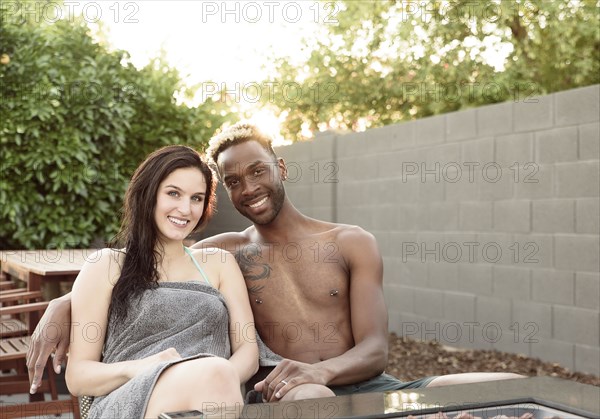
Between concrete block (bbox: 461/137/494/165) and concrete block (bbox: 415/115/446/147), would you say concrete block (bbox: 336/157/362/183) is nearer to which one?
concrete block (bbox: 415/115/446/147)

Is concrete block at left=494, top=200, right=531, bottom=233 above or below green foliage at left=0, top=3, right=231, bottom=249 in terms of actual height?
below

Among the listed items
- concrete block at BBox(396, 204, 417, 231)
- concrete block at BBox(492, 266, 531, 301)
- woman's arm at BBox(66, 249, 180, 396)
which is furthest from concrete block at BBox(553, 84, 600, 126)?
woman's arm at BBox(66, 249, 180, 396)

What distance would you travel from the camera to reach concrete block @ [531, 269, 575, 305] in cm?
528

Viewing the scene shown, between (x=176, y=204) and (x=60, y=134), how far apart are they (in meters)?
4.60

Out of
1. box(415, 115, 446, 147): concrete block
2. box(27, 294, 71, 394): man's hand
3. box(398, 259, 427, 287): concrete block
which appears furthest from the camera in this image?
box(398, 259, 427, 287): concrete block

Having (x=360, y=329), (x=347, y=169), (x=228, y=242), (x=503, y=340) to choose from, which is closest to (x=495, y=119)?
(x=503, y=340)

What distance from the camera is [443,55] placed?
11375mm

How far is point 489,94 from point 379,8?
218 centimetres

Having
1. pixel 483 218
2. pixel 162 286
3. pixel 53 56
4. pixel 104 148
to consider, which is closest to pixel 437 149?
pixel 483 218

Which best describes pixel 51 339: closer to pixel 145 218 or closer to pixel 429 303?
pixel 145 218

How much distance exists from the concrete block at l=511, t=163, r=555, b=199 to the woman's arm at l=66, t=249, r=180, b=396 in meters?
3.40

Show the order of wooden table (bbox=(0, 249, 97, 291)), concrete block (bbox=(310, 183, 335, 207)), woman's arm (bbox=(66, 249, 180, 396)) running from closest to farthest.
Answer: woman's arm (bbox=(66, 249, 180, 396)) → wooden table (bbox=(0, 249, 97, 291)) → concrete block (bbox=(310, 183, 335, 207))

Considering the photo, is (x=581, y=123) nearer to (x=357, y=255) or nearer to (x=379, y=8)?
(x=357, y=255)

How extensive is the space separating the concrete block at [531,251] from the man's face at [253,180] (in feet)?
8.99
